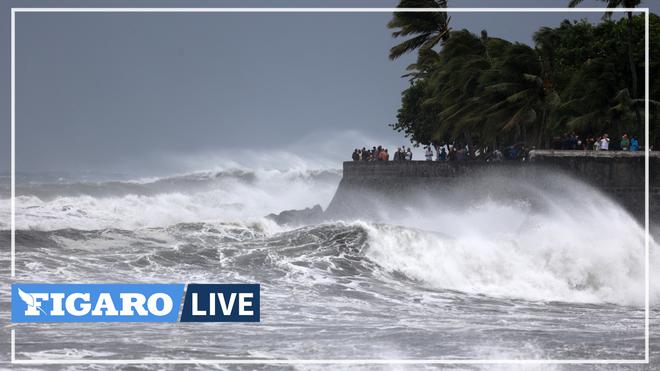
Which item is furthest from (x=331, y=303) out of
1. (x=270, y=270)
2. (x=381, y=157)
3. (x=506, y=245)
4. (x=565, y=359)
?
(x=381, y=157)

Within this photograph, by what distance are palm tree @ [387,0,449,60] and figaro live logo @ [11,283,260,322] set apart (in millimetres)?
20615

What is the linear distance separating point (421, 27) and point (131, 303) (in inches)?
879

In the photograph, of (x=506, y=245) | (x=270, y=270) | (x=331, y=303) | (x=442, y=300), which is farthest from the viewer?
(x=506, y=245)

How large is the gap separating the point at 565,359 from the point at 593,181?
1252 cm

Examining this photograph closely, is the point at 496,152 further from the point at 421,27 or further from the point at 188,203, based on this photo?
the point at 188,203

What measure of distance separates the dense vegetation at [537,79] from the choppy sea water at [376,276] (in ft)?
15.4

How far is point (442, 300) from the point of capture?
48.3 ft

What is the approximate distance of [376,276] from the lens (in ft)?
55.0

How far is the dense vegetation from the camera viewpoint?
88.8ft

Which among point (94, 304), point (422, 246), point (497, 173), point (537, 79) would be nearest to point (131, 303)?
point (94, 304)

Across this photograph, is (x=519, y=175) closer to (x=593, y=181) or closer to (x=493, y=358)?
(x=593, y=181)

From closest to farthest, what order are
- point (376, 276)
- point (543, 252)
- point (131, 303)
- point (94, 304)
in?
1. point (131, 303)
2. point (94, 304)
3. point (376, 276)
4. point (543, 252)

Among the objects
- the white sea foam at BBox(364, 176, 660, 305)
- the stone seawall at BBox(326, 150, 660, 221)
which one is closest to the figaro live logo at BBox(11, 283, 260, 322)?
the white sea foam at BBox(364, 176, 660, 305)

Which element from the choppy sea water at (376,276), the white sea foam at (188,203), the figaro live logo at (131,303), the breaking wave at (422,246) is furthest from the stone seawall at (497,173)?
the figaro live logo at (131,303)
